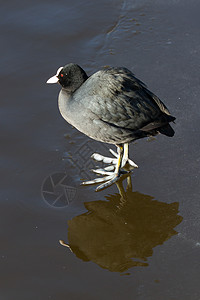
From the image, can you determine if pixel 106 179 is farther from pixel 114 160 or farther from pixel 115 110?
pixel 115 110

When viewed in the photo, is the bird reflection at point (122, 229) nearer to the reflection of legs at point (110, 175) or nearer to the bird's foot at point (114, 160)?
the reflection of legs at point (110, 175)

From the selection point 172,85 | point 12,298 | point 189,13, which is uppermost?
point 189,13

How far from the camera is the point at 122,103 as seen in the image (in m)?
4.31

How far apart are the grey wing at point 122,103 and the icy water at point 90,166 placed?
505mm

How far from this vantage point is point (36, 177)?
179 inches

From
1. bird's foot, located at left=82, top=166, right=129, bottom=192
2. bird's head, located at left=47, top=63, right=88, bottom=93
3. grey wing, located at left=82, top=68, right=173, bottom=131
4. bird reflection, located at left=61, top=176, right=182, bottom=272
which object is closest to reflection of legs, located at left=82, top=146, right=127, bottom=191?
bird's foot, located at left=82, top=166, right=129, bottom=192

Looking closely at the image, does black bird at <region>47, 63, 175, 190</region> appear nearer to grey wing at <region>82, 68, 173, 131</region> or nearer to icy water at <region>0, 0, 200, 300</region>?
grey wing at <region>82, 68, 173, 131</region>

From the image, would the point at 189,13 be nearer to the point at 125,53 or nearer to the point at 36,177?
the point at 125,53

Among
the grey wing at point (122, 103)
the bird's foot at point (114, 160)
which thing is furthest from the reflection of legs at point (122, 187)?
the grey wing at point (122, 103)

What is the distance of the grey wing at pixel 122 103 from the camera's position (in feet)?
14.1

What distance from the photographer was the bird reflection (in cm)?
374

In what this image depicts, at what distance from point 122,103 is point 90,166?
0.79 m

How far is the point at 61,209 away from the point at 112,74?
1317 millimetres

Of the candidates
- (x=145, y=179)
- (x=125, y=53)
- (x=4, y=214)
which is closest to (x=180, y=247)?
(x=145, y=179)
